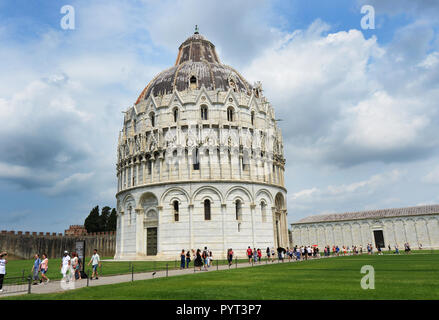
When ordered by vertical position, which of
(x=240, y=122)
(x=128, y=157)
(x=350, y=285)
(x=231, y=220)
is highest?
(x=240, y=122)

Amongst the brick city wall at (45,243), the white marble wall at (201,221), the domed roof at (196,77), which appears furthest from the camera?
the brick city wall at (45,243)

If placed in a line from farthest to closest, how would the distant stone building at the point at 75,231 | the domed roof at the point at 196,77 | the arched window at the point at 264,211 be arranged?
1. the distant stone building at the point at 75,231
2. the domed roof at the point at 196,77
3. the arched window at the point at 264,211

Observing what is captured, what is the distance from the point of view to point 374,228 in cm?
6944

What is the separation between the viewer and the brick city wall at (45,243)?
52.4m

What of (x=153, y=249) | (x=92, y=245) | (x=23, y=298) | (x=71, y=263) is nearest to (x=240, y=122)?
(x=153, y=249)

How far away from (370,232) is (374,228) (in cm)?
122

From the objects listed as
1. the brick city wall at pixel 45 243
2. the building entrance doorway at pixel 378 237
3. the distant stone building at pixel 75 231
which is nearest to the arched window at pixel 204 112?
the brick city wall at pixel 45 243

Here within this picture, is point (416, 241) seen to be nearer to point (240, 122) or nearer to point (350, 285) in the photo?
point (240, 122)

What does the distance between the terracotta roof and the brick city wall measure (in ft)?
146

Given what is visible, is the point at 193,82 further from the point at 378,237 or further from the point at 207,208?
the point at 378,237

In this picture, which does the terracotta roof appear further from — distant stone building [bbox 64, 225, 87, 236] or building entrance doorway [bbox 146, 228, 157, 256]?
distant stone building [bbox 64, 225, 87, 236]

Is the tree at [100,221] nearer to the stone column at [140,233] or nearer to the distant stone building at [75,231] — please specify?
the distant stone building at [75,231]
